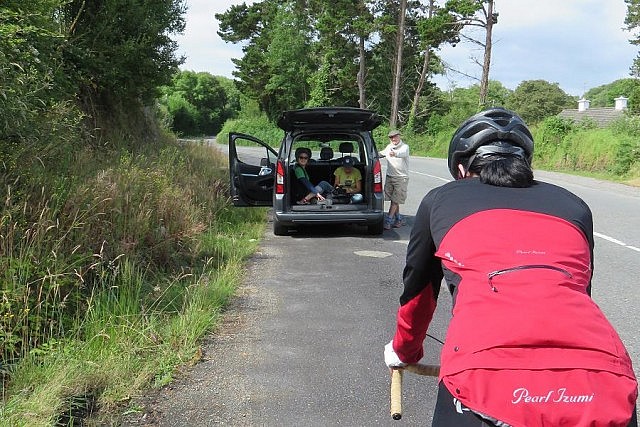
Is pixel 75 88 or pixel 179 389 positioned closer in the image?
pixel 179 389

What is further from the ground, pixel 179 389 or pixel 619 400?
pixel 619 400

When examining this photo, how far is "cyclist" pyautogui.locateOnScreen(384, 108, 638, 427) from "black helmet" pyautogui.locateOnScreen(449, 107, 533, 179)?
0.05 metres

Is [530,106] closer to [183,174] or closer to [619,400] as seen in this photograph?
[183,174]

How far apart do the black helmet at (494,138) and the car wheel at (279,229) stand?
285 inches

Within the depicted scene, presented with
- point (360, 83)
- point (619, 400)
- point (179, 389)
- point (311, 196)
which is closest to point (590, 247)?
point (619, 400)

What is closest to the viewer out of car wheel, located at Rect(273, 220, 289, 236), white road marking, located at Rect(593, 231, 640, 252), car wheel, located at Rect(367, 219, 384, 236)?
white road marking, located at Rect(593, 231, 640, 252)

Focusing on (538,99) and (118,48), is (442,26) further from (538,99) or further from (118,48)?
(538,99)

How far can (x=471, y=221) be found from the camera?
1.71m

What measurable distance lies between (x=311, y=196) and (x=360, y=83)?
133 feet

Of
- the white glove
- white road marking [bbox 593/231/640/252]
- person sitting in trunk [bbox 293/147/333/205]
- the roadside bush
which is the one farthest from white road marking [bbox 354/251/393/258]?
the roadside bush

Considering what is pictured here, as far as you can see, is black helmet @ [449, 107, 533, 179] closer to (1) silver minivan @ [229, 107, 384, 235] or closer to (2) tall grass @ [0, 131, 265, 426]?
(2) tall grass @ [0, 131, 265, 426]

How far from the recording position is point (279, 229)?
955 cm

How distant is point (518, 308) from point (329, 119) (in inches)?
308

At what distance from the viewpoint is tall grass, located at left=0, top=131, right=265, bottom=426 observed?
3.62 metres
